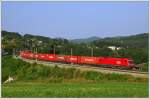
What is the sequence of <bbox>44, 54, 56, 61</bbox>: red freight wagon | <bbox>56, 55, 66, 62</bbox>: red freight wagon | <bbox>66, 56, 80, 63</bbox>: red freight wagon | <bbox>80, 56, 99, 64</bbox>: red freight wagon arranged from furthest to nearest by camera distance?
<bbox>44, 54, 56, 61</bbox>: red freight wagon, <bbox>56, 55, 66, 62</bbox>: red freight wagon, <bbox>66, 56, 80, 63</bbox>: red freight wagon, <bbox>80, 56, 99, 64</bbox>: red freight wagon

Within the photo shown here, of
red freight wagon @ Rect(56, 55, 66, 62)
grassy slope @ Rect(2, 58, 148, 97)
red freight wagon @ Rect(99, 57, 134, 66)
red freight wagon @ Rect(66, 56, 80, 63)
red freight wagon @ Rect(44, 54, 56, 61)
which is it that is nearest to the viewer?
grassy slope @ Rect(2, 58, 148, 97)

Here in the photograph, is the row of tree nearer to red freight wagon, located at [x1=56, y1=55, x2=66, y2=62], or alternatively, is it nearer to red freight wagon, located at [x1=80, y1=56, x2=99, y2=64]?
red freight wagon, located at [x1=56, y1=55, x2=66, y2=62]

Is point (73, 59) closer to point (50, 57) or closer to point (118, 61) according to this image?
point (50, 57)

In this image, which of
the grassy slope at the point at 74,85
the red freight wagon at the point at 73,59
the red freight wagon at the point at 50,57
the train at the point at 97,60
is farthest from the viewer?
the red freight wagon at the point at 50,57

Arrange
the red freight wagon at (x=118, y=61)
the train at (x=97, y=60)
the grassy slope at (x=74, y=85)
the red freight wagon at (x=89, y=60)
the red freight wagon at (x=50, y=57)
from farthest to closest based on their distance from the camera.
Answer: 1. the red freight wagon at (x=50, y=57)
2. the red freight wagon at (x=89, y=60)
3. the train at (x=97, y=60)
4. the red freight wagon at (x=118, y=61)
5. the grassy slope at (x=74, y=85)

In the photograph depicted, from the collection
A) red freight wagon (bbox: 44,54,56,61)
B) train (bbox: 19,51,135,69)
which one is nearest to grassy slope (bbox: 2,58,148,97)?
red freight wagon (bbox: 44,54,56,61)

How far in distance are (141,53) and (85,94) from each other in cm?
5101

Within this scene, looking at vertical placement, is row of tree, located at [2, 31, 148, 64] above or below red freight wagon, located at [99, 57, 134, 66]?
above

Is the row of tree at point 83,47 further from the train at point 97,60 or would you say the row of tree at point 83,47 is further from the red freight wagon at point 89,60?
the red freight wagon at point 89,60

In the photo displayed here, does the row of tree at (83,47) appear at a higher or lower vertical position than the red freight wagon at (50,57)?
higher

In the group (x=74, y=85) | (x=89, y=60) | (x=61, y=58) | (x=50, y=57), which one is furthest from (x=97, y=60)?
Result: (x=74, y=85)

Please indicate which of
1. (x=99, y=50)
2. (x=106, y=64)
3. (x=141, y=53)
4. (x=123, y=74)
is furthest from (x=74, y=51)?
(x=123, y=74)

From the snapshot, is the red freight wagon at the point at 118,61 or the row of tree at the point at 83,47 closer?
the red freight wagon at the point at 118,61

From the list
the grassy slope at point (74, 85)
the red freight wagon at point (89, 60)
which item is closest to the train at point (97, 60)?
the red freight wagon at point (89, 60)
